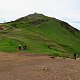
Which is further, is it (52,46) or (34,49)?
(52,46)

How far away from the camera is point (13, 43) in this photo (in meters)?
94.4

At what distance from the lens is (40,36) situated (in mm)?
120125

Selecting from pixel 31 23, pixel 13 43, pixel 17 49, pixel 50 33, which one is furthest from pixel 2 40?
pixel 31 23

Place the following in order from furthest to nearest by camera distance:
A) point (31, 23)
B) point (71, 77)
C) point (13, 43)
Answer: point (31, 23) < point (13, 43) < point (71, 77)

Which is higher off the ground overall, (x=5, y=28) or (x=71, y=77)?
(x=5, y=28)

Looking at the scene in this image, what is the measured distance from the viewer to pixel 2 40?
99.9 metres

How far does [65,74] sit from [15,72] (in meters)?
7.93

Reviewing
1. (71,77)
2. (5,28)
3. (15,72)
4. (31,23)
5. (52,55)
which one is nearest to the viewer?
(71,77)

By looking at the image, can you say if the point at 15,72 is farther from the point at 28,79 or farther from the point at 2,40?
the point at 2,40

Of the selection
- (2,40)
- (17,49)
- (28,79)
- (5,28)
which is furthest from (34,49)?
(28,79)

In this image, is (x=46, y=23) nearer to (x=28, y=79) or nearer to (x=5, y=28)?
(x=5, y=28)

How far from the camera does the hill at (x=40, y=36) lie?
9362 centimetres

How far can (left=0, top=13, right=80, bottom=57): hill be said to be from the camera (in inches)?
3686

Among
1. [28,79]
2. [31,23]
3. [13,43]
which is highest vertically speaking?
[31,23]
